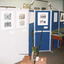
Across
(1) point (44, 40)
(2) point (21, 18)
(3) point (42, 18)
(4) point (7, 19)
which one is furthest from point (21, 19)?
(1) point (44, 40)

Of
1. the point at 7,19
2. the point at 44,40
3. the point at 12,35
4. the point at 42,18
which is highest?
the point at 42,18

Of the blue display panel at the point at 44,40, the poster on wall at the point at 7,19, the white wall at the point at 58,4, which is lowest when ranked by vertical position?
the blue display panel at the point at 44,40

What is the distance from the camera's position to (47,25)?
15.6 feet

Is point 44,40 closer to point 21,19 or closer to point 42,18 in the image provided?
point 42,18

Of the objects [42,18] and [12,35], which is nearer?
[12,35]

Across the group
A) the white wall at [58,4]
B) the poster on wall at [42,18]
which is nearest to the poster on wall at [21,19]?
the poster on wall at [42,18]

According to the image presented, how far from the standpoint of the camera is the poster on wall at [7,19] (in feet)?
10.7

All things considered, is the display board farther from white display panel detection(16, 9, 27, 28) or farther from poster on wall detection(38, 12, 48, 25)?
poster on wall detection(38, 12, 48, 25)

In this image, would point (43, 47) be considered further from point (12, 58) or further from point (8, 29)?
point (8, 29)

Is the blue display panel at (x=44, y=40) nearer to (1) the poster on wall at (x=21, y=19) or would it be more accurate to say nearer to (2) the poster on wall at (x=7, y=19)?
(1) the poster on wall at (x=21, y=19)

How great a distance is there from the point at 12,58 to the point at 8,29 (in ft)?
3.21

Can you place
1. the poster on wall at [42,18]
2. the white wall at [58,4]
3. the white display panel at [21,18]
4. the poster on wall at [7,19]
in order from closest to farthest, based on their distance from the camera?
the poster on wall at [7,19], the white display panel at [21,18], the poster on wall at [42,18], the white wall at [58,4]

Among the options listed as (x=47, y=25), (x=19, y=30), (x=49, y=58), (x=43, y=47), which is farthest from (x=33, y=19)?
(x=49, y=58)

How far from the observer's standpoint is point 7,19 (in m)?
3.36
